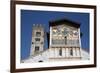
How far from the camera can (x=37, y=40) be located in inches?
67.4

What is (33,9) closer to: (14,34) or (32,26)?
(32,26)

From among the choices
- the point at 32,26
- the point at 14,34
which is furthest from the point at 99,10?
the point at 14,34

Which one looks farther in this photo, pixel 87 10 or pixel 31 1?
pixel 87 10

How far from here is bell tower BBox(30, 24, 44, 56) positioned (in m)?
1.70

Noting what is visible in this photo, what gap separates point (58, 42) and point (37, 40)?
8.0 inches

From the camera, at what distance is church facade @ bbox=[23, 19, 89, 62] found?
1709mm

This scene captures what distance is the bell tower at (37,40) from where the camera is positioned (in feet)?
5.57

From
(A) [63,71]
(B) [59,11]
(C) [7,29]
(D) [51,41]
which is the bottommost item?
(A) [63,71]

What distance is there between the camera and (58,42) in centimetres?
177

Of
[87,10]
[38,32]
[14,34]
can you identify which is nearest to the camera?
[14,34]

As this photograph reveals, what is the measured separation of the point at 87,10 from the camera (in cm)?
185

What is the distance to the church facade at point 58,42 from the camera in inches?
67.3

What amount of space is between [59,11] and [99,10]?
0.44 m

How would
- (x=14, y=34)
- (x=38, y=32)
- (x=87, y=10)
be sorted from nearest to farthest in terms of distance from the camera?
(x=14, y=34), (x=38, y=32), (x=87, y=10)
